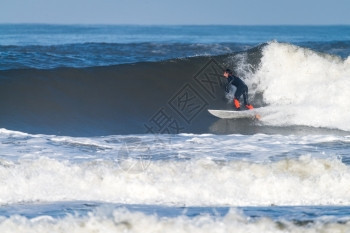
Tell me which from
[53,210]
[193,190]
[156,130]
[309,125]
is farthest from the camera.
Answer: [309,125]

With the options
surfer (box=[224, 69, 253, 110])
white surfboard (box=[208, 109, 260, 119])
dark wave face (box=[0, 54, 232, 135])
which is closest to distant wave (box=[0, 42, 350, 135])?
dark wave face (box=[0, 54, 232, 135])

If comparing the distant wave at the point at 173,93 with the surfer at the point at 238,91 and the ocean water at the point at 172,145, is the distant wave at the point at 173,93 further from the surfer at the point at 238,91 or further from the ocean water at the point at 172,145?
the surfer at the point at 238,91

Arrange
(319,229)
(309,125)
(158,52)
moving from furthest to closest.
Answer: (158,52), (309,125), (319,229)

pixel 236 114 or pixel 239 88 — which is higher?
pixel 239 88

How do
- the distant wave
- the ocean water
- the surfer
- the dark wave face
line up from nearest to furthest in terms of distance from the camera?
the ocean water, the dark wave face, the distant wave, the surfer

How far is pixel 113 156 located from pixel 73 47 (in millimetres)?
17061

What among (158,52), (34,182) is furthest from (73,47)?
(34,182)

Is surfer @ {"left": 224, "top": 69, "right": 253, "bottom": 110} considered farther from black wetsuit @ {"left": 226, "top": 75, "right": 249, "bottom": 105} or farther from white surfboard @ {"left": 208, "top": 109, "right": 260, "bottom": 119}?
white surfboard @ {"left": 208, "top": 109, "right": 260, "bottom": 119}

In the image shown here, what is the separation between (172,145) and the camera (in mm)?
11484

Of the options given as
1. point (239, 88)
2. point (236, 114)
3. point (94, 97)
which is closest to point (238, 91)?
point (239, 88)

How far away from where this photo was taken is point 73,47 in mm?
26703

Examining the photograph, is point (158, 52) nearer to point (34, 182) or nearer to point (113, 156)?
point (113, 156)

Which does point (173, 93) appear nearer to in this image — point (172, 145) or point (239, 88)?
point (239, 88)

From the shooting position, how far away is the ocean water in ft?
22.1
